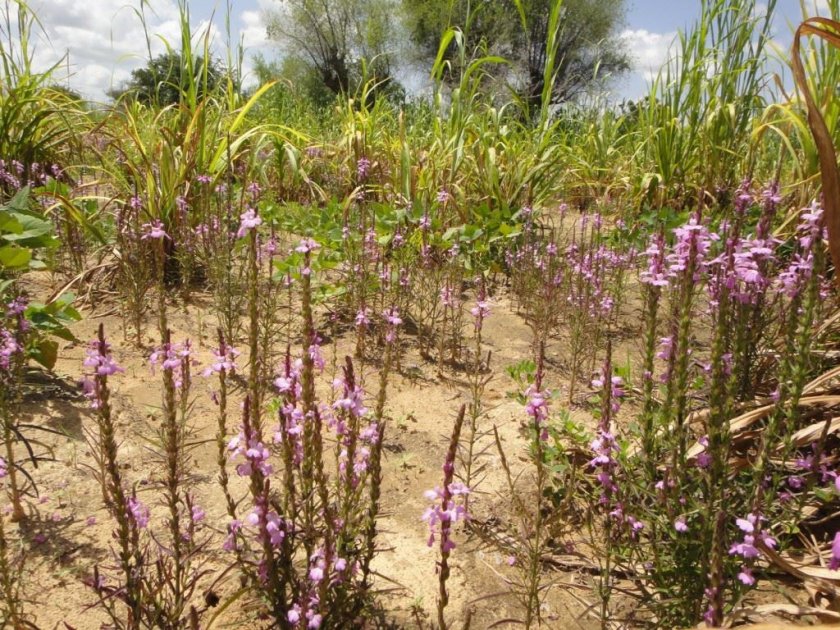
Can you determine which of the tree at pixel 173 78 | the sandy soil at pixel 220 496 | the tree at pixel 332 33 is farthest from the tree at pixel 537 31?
the sandy soil at pixel 220 496

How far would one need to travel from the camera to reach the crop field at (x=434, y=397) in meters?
1.49

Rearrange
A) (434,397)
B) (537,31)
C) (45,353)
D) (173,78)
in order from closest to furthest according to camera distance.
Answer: (45,353) → (434,397) → (173,78) → (537,31)

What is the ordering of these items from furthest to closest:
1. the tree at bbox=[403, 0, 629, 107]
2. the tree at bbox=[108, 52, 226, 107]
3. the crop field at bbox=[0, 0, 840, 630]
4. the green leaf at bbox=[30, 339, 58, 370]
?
the tree at bbox=[403, 0, 629, 107] < the tree at bbox=[108, 52, 226, 107] < the green leaf at bbox=[30, 339, 58, 370] < the crop field at bbox=[0, 0, 840, 630]

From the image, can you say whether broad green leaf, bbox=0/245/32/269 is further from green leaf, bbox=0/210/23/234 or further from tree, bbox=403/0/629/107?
tree, bbox=403/0/629/107

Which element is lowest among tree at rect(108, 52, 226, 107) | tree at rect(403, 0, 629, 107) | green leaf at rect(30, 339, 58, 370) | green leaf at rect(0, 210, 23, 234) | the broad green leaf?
green leaf at rect(30, 339, 58, 370)

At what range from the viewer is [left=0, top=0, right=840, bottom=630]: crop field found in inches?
58.6

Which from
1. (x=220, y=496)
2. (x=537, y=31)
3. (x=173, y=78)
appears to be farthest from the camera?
(x=537, y=31)

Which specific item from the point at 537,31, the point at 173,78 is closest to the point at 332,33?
the point at 537,31

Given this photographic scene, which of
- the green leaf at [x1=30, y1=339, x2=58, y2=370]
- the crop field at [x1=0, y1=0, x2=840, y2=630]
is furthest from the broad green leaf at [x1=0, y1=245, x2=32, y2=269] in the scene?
the green leaf at [x1=30, y1=339, x2=58, y2=370]

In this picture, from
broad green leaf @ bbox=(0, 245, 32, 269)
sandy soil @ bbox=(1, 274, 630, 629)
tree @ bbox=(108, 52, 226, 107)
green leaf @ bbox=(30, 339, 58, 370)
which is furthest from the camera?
tree @ bbox=(108, 52, 226, 107)

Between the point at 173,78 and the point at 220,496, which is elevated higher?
the point at 173,78

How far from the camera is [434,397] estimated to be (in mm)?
3295

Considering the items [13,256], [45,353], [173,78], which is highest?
[173,78]

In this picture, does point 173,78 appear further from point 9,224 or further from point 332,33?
point 332,33
